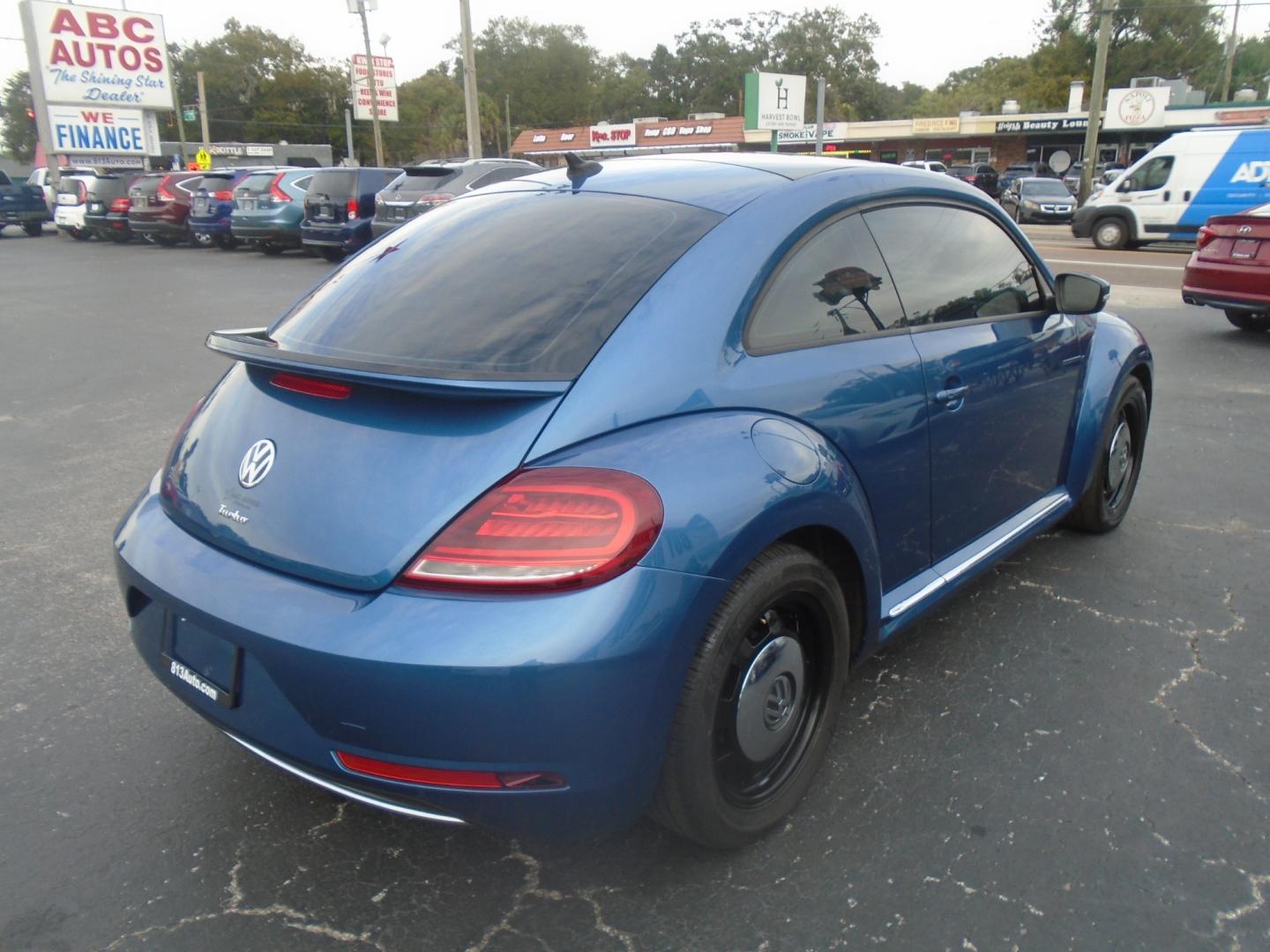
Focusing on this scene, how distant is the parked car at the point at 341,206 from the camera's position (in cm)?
1720

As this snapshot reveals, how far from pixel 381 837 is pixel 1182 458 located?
4977 millimetres

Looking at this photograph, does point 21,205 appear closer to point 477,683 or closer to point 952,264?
point 952,264

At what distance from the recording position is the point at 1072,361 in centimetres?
367

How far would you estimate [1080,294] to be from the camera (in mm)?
3566

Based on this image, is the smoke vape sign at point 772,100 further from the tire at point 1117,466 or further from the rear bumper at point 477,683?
the rear bumper at point 477,683

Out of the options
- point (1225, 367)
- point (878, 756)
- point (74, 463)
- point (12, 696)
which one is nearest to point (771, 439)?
point (878, 756)

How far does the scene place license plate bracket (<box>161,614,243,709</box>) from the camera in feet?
6.86

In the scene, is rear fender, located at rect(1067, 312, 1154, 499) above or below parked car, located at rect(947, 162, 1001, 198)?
below

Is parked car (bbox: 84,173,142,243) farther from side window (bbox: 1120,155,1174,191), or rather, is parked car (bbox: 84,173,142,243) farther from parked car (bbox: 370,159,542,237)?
side window (bbox: 1120,155,1174,191)

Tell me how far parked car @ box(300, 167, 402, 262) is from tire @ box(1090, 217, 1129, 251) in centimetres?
1373

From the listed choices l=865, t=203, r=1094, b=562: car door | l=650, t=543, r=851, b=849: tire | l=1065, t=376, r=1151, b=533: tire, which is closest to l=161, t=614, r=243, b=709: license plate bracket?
l=650, t=543, r=851, b=849: tire

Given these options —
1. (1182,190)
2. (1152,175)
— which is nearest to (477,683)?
(1182,190)

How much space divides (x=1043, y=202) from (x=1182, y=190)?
1127cm

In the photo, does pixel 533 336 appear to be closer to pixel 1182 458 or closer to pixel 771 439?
pixel 771 439
